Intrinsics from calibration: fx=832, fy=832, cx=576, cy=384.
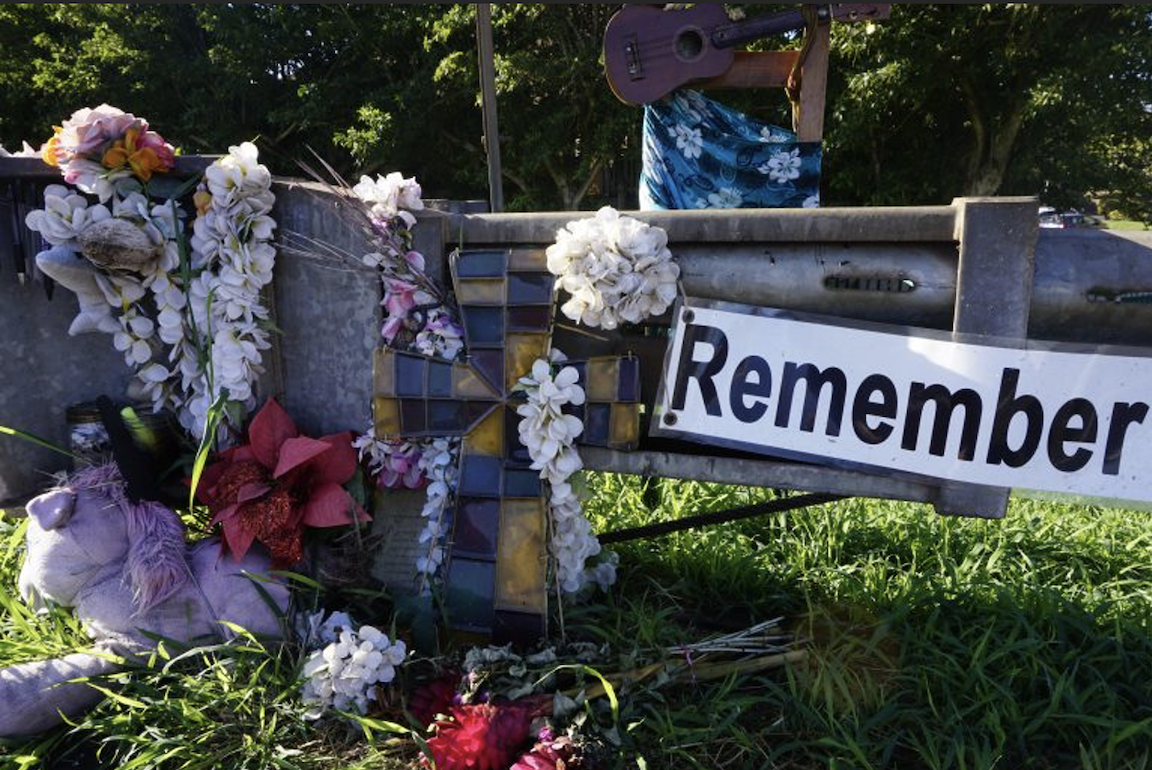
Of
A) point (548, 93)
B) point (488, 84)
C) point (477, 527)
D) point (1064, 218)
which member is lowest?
point (477, 527)

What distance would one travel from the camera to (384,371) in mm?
2234

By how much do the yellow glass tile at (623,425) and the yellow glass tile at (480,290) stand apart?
419 mm

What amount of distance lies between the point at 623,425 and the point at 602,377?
0.44 ft

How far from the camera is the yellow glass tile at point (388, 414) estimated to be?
2242 millimetres

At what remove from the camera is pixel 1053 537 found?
3.16 m

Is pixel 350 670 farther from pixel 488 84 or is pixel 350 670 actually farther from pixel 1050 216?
pixel 1050 216

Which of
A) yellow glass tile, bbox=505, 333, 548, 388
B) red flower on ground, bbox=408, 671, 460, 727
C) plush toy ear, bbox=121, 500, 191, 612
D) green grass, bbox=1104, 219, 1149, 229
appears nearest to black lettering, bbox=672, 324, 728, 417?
yellow glass tile, bbox=505, 333, 548, 388

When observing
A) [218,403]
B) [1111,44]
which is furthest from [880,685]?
[1111,44]

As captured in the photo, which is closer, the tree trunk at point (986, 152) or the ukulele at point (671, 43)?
the ukulele at point (671, 43)

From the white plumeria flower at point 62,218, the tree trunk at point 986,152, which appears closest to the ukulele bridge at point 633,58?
the white plumeria flower at point 62,218

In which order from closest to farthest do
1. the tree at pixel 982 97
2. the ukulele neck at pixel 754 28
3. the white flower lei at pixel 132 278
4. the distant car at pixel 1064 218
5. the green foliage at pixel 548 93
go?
1. the white flower lei at pixel 132 278
2. the ukulele neck at pixel 754 28
3. the tree at pixel 982 97
4. the green foliage at pixel 548 93
5. the distant car at pixel 1064 218

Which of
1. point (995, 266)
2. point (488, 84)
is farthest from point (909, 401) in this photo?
point (488, 84)

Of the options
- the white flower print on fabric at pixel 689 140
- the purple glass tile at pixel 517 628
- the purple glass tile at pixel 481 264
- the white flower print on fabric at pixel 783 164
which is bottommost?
the purple glass tile at pixel 517 628

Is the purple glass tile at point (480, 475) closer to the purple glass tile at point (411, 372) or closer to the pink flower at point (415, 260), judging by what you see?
the purple glass tile at point (411, 372)
